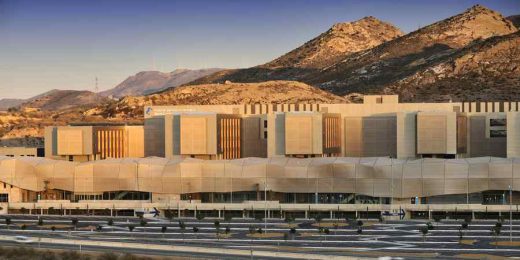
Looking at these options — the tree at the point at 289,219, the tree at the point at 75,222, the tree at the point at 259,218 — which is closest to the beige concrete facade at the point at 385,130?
the tree at the point at 259,218

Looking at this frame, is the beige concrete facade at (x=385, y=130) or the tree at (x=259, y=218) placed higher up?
the beige concrete facade at (x=385, y=130)

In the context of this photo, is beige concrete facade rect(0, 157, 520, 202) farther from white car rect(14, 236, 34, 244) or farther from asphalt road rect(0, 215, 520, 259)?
white car rect(14, 236, 34, 244)

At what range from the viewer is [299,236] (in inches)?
4072

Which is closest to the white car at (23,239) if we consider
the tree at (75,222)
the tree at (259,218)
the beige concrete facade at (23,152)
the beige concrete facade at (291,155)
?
the tree at (75,222)

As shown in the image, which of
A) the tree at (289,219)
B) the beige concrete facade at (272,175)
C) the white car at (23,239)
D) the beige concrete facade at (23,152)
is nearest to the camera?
the white car at (23,239)

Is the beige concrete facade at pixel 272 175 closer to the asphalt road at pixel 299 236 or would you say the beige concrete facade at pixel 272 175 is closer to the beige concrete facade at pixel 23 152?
the asphalt road at pixel 299 236

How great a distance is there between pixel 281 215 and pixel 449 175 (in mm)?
23981

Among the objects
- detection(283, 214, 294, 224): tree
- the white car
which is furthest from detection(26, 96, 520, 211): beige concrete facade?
the white car

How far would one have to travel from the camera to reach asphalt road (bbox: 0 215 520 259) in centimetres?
9212

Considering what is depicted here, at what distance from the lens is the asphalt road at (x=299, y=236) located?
302ft

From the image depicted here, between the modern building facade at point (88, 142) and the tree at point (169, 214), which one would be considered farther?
the modern building facade at point (88, 142)

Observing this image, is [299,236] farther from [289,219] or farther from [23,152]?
[23,152]

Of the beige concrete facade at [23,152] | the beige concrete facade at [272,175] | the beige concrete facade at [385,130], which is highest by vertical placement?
Answer: the beige concrete facade at [385,130]

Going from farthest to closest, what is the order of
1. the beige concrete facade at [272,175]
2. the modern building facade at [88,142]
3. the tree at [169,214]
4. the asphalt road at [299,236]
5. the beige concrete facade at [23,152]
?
the beige concrete facade at [23,152] < the modern building facade at [88,142] < the beige concrete facade at [272,175] < the tree at [169,214] < the asphalt road at [299,236]
